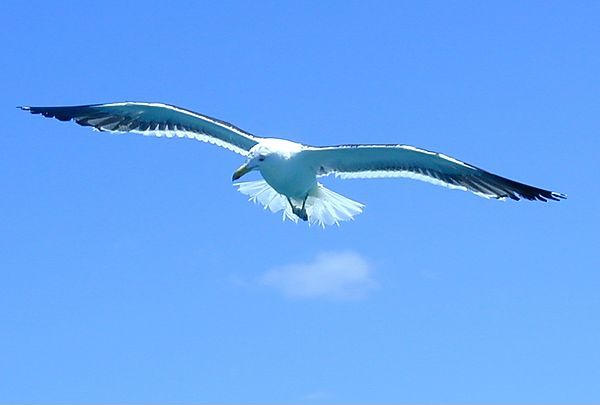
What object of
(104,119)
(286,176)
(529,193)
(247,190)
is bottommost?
(529,193)

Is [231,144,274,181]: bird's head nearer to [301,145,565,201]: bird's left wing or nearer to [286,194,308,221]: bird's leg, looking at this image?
[301,145,565,201]: bird's left wing

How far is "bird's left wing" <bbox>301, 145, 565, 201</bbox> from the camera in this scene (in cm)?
1091

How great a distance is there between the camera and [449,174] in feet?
37.1

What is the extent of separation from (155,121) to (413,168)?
3286 mm

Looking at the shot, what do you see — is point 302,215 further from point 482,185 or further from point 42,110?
point 42,110

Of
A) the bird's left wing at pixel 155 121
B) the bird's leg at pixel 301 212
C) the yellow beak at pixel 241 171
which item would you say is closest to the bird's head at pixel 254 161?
the yellow beak at pixel 241 171

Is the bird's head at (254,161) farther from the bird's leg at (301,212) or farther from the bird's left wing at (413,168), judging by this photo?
the bird's leg at (301,212)

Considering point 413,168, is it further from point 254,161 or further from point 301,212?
point 254,161

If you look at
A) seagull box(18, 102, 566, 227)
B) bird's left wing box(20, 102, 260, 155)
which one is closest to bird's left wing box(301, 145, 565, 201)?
seagull box(18, 102, 566, 227)

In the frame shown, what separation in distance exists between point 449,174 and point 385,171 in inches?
29.4

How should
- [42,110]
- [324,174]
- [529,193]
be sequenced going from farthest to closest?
[42,110] < [324,174] < [529,193]

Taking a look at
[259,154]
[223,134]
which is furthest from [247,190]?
[259,154]

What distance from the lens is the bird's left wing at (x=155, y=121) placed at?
1217 centimetres

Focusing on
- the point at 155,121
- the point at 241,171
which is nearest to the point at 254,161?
the point at 241,171
